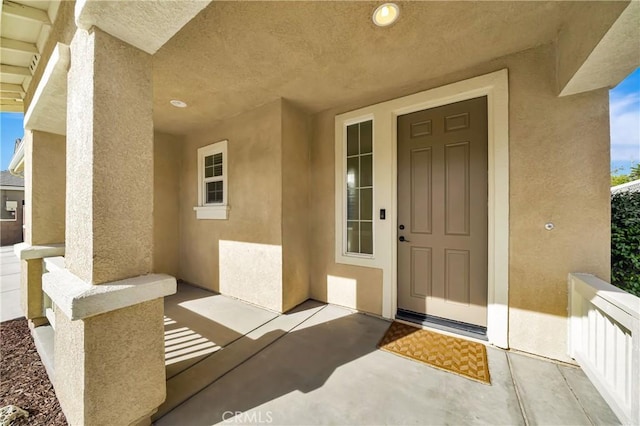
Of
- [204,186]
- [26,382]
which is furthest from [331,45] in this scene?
[26,382]

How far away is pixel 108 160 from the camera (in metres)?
1.22

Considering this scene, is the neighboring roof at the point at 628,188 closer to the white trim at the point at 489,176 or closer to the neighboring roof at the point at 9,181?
the white trim at the point at 489,176

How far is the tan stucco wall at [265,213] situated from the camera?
2.96m

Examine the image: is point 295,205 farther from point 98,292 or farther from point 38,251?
point 38,251

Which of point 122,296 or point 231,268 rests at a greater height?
point 122,296

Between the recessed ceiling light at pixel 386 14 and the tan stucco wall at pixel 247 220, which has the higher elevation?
the recessed ceiling light at pixel 386 14

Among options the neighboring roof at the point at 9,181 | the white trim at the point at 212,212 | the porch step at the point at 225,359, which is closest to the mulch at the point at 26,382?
the porch step at the point at 225,359

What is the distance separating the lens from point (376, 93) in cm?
275

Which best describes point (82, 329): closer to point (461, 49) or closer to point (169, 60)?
point (169, 60)

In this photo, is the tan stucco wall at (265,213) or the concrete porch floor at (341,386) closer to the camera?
the concrete porch floor at (341,386)

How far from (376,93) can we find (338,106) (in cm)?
56

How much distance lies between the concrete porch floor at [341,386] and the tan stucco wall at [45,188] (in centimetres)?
172

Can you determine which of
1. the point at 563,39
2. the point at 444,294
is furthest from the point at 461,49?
the point at 444,294

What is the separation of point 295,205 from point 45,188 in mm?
2689
